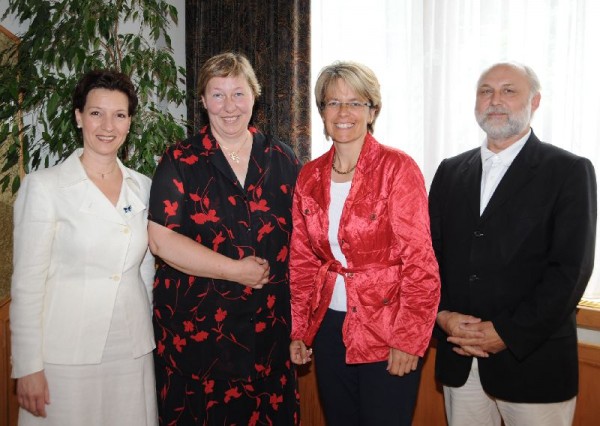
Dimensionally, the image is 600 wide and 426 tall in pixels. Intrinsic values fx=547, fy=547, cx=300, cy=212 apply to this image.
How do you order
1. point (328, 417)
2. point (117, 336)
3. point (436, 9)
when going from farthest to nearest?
point (436, 9)
point (328, 417)
point (117, 336)

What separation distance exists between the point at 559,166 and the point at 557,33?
0.89 m

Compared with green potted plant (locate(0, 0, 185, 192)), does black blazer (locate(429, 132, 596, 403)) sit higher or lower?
lower

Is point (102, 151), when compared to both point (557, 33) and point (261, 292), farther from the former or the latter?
point (557, 33)

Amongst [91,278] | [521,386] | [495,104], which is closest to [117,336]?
[91,278]

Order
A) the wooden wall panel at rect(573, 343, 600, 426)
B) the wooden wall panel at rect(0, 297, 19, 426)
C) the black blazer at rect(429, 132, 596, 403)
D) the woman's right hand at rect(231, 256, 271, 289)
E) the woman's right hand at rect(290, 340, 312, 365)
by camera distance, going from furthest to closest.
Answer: the wooden wall panel at rect(0, 297, 19, 426) < the wooden wall panel at rect(573, 343, 600, 426) < the woman's right hand at rect(290, 340, 312, 365) < the woman's right hand at rect(231, 256, 271, 289) < the black blazer at rect(429, 132, 596, 403)

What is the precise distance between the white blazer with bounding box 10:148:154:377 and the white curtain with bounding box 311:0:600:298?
5.11 feet

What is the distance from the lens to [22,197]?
1797mm

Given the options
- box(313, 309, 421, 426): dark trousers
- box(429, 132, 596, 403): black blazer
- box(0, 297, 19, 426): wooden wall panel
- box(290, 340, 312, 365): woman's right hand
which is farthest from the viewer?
box(0, 297, 19, 426): wooden wall panel

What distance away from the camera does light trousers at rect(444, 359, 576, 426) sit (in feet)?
5.94

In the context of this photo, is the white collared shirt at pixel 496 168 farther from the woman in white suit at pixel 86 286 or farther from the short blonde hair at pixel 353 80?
the woman in white suit at pixel 86 286

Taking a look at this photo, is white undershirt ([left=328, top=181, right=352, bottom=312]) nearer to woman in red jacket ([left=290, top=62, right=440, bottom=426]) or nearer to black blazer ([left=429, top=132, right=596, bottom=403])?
woman in red jacket ([left=290, top=62, right=440, bottom=426])

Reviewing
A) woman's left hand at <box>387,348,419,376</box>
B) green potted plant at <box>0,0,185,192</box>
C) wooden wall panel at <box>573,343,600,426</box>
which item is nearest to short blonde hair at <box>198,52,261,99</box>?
green potted plant at <box>0,0,185,192</box>

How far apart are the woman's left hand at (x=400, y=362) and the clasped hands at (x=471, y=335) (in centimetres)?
18

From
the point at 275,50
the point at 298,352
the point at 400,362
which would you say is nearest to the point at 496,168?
the point at 400,362
